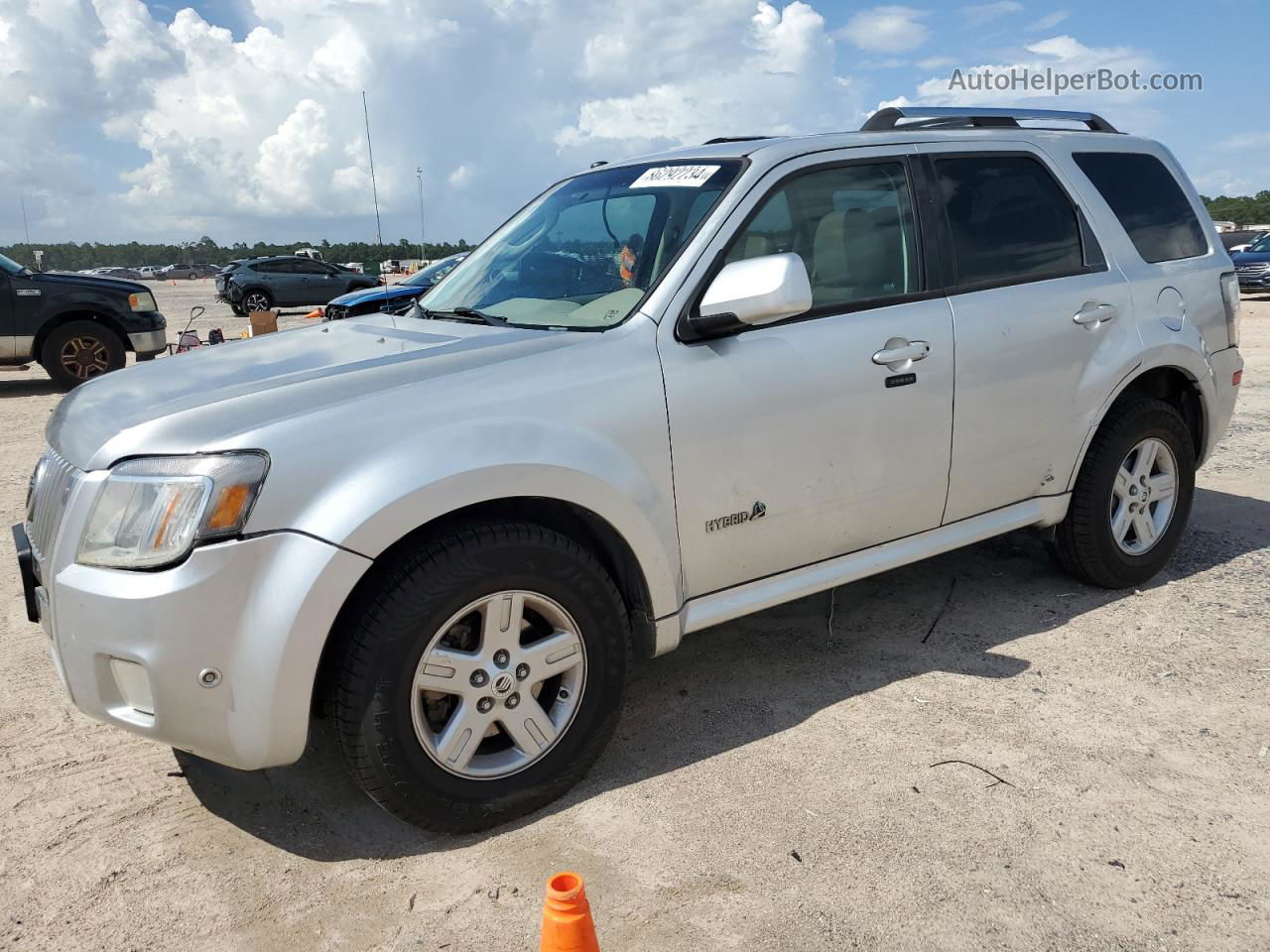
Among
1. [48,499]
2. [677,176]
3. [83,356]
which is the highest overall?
[677,176]

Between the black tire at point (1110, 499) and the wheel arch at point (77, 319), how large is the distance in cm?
1081

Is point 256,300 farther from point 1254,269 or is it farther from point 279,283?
point 1254,269

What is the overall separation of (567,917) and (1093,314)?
3278 mm

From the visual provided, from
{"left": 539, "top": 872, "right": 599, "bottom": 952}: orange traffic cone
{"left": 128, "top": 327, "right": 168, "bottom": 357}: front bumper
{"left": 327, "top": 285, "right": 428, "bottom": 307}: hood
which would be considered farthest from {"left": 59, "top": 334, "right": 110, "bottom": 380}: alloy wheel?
{"left": 539, "top": 872, "right": 599, "bottom": 952}: orange traffic cone

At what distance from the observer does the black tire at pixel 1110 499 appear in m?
4.26

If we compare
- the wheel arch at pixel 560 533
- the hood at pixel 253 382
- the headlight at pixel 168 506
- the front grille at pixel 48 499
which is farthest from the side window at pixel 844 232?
the front grille at pixel 48 499

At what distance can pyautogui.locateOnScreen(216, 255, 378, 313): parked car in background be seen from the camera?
24859 mm

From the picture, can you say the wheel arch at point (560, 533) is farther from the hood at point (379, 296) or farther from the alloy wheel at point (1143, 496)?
the hood at point (379, 296)

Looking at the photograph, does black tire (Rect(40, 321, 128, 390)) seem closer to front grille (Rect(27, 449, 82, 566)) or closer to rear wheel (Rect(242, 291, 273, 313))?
front grille (Rect(27, 449, 82, 566))

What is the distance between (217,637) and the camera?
249cm

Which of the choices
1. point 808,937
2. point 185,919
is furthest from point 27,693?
point 808,937

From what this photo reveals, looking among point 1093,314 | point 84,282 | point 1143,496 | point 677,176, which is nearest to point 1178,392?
point 1143,496

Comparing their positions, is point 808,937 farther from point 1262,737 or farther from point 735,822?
point 1262,737

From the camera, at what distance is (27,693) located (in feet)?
12.6
